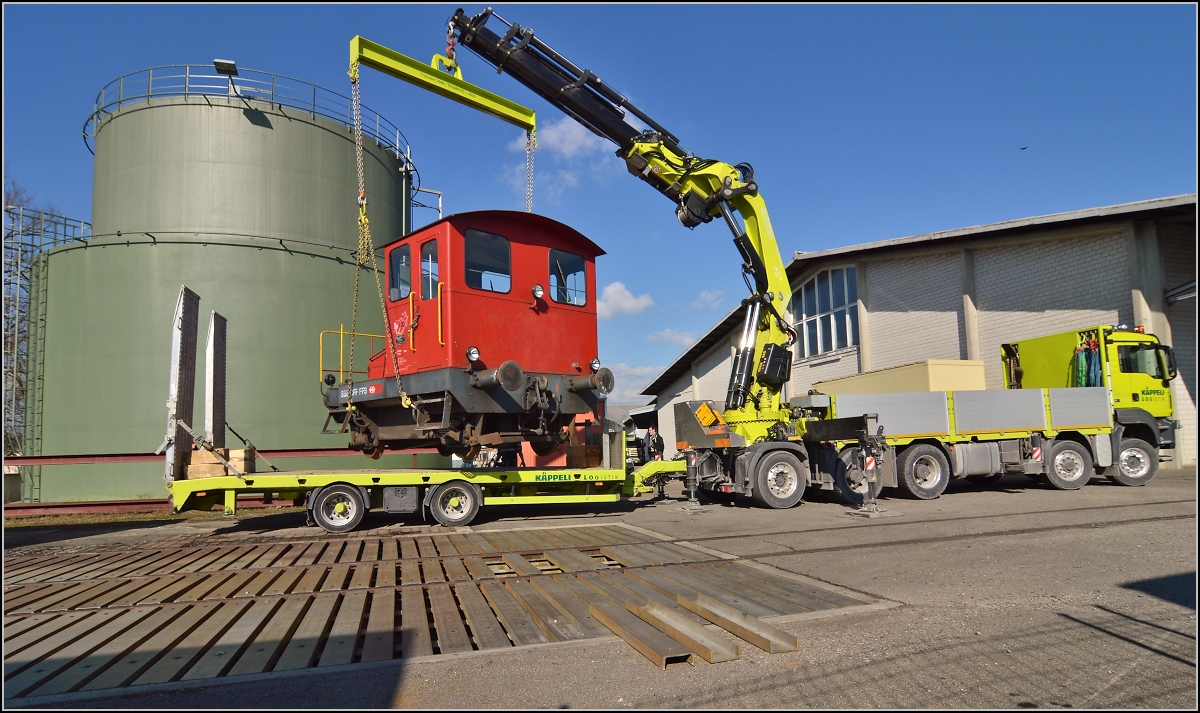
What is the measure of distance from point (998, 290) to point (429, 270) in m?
15.9

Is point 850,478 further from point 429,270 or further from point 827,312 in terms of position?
point 827,312

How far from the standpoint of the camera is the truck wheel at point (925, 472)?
41.2 ft

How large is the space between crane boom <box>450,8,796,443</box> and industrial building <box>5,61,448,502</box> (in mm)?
8834

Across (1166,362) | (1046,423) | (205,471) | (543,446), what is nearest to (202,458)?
(205,471)

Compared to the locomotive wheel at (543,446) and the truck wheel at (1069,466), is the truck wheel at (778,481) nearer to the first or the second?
the locomotive wheel at (543,446)

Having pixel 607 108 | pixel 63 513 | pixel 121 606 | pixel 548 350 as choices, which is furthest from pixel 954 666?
pixel 63 513

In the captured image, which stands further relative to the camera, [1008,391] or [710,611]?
[1008,391]

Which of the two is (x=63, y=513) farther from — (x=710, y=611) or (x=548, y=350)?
(x=710, y=611)

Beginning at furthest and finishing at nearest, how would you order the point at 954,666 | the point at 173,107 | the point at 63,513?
1. the point at 173,107
2. the point at 63,513
3. the point at 954,666

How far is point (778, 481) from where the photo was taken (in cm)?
1191

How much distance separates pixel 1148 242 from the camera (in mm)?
15945

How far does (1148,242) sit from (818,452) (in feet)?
34.2

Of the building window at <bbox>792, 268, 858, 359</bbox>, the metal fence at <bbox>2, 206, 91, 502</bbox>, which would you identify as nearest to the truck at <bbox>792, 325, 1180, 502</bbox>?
the building window at <bbox>792, 268, 858, 359</bbox>

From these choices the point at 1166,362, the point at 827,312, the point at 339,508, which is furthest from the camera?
the point at 827,312
